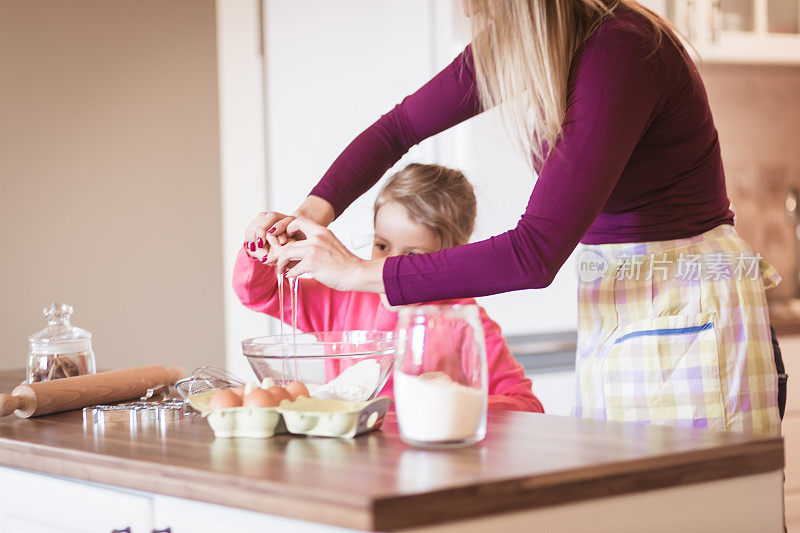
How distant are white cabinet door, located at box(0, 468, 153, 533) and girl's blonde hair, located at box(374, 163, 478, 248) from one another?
83cm

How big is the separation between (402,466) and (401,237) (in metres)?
0.87

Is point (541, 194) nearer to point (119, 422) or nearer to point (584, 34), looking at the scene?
point (584, 34)

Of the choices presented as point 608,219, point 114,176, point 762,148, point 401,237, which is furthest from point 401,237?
point 762,148

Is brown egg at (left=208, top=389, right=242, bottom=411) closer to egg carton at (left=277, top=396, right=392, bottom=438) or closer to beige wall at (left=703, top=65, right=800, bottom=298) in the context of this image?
egg carton at (left=277, top=396, right=392, bottom=438)

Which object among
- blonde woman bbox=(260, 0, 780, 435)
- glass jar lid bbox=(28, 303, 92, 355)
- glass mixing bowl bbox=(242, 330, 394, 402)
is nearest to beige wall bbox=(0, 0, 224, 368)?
glass jar lid bbox=(28, 303, 92, 355)

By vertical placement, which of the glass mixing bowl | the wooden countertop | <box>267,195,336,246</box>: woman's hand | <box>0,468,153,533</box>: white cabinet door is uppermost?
<box>267,195,336,246</box>: woman's hand

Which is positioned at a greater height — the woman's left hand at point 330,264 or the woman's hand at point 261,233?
the woman's hand at point 261,233

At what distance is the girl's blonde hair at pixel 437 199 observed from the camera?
1748 mm

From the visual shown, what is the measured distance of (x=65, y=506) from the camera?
1.09 meters

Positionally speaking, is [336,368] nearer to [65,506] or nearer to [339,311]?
[65,506]

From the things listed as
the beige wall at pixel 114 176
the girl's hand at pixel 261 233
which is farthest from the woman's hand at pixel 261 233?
the beige wall at pixel 114 176

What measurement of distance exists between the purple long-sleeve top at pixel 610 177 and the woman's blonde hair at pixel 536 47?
0.07 ft

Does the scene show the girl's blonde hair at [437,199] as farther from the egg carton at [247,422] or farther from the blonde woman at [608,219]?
the egg carton at [247,422]

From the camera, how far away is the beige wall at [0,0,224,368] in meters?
2.45
